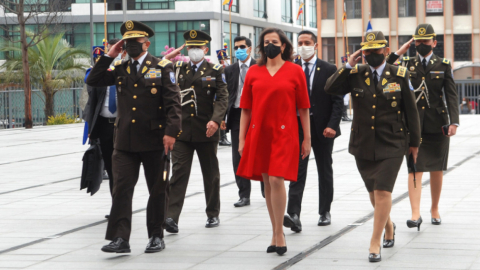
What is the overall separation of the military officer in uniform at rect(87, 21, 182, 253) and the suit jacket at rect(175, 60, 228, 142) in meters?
1.36

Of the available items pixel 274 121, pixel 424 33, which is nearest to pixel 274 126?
pixel 274 121

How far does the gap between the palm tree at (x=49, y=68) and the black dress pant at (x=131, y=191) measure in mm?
28820

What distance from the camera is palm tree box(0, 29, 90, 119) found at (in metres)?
35.6

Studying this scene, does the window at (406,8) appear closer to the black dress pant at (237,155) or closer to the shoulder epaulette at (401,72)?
the black dress pant at (237,155)

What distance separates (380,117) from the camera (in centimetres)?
680

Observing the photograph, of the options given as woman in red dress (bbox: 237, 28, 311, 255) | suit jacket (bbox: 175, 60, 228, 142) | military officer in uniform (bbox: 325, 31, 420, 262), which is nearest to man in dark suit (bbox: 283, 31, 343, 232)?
suit jacket (bbox: 175, 60, 228, 142)

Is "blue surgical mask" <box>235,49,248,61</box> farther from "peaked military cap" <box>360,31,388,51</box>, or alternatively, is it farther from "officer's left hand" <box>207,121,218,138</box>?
"peaked military cap" <box>360,31,388,51</box>

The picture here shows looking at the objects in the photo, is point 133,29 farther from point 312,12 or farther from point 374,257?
point 312,12

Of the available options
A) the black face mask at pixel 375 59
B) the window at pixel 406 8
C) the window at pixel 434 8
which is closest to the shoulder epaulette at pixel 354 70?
the black face mask at pixel 375 59

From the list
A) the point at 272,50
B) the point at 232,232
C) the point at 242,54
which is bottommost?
the point at 232,232

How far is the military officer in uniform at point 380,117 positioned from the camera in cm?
672

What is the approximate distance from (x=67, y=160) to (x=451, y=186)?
28.5 ft

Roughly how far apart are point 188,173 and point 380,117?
95.8 inches

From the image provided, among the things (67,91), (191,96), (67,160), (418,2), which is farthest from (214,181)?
(418,2)
